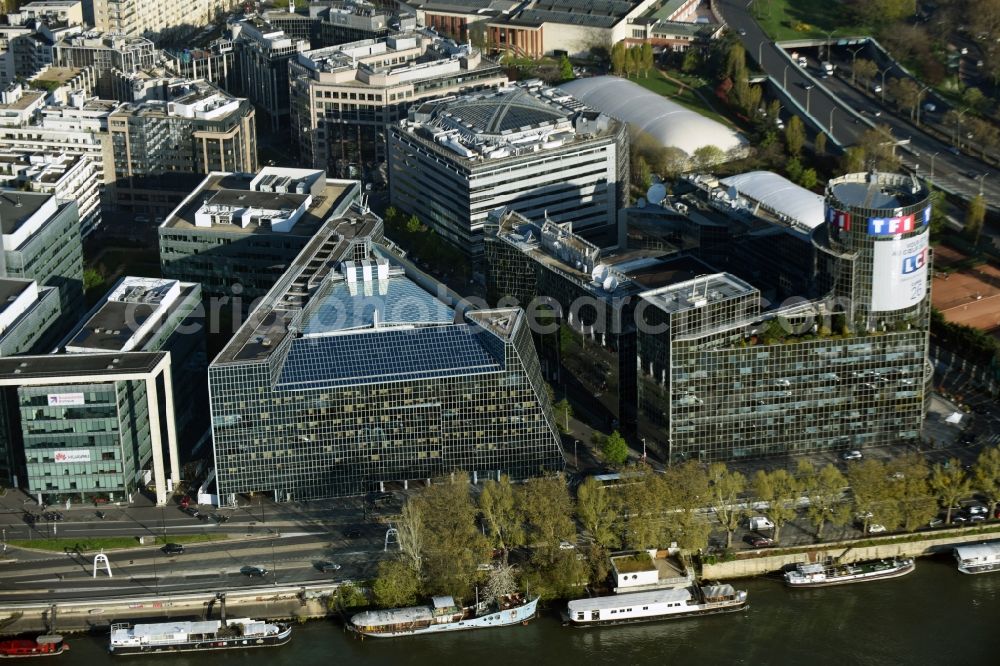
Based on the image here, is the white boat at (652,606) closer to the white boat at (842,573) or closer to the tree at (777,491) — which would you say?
the white boat at (842,573)

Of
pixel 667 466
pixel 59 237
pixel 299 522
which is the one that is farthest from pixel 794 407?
pixel 59 237

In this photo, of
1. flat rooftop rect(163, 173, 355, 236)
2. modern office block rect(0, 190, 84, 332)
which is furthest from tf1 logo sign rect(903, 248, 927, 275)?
modern office block rect(0, 190, 84, 332)

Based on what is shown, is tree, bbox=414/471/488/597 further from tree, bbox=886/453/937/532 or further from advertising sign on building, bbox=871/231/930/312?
advertising sign on building, bbox=871/231/930/312

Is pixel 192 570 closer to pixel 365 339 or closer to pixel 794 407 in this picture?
pixel 365 339

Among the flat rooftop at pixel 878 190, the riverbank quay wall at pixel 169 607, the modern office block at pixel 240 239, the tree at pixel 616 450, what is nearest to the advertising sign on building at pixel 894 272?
the flat rooftop at pixel 878 190

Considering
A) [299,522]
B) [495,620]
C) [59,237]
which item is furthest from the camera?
[59,237]

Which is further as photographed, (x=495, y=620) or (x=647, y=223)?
(x=647, y=223)

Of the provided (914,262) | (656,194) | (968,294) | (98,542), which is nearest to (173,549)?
(98,542)
